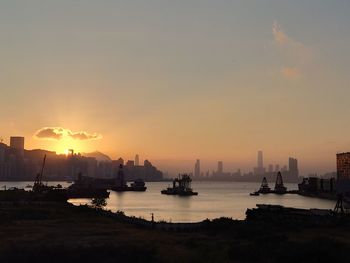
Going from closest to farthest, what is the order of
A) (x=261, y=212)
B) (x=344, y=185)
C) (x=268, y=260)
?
(x=268, y=260) < (x=261, y=212) < (x=344, y=185)

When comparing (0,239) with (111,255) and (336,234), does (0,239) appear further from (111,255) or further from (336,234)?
(336,234)

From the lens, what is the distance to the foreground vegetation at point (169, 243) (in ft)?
126

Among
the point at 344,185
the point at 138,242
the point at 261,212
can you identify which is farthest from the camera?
the point at 344,185

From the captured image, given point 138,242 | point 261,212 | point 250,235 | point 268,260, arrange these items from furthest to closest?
point 261,212, point 250,235, point 138,242, point 268,260

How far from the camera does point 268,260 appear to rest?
38.5m

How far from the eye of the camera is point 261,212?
255 feet

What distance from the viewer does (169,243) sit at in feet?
153

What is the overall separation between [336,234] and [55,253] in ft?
118

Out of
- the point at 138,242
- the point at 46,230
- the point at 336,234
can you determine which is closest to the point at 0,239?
the point at 46,230

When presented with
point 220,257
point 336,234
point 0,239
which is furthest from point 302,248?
point 0,239

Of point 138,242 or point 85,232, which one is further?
point 85,232

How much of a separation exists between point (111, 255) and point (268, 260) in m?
13.1

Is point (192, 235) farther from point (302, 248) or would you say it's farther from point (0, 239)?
point (0, 239)

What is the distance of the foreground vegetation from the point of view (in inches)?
1510
